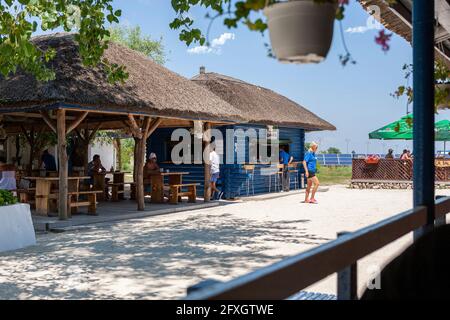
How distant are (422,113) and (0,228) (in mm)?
6480

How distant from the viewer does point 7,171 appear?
11.7m

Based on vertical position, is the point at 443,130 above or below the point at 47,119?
above

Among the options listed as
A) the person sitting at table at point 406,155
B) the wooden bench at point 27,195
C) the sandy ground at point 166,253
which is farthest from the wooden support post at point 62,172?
the person sitting at table at point 406,155

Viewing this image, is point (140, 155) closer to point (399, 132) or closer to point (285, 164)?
point (285, 164)

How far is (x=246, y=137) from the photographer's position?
717 inches

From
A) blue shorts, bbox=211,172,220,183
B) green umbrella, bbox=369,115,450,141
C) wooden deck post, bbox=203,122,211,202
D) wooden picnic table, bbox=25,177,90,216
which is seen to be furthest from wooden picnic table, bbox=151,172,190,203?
green umbrella, bbox=369,115,450,141

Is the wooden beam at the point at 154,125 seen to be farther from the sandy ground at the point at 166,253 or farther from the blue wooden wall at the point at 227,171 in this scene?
the blue wooden wall at the point at 227,171

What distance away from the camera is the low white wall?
7.86 m

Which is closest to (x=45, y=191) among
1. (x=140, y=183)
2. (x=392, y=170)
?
(x=140, y=183)

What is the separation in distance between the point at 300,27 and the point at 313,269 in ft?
2.75

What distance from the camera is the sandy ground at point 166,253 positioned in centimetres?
568

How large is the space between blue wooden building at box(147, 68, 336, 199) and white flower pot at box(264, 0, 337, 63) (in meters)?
14.4
